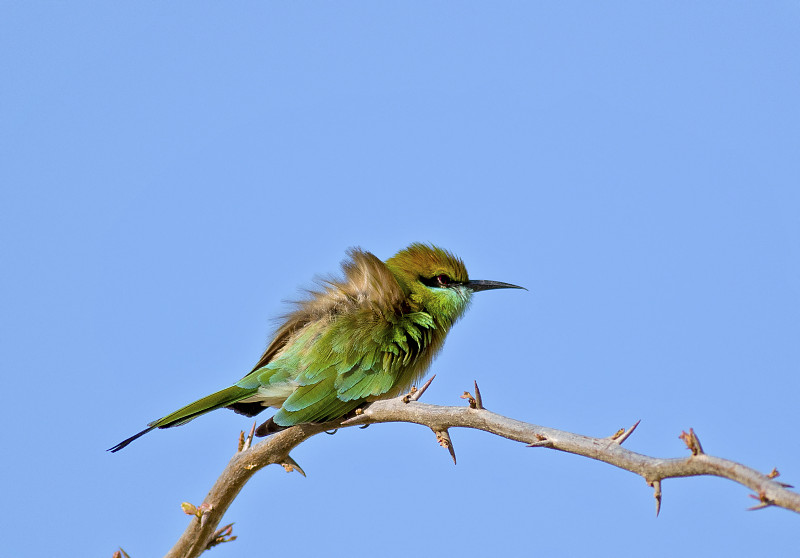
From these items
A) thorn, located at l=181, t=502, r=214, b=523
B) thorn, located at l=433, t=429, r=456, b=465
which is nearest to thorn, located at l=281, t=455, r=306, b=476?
thorn, located at l=181, t=502, r=214, b=523

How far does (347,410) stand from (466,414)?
1.05m

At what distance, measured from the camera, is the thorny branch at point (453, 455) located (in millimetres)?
1624

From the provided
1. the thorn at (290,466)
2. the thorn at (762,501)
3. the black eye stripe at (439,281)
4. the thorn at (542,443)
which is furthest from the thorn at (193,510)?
the thorn at (762,501)

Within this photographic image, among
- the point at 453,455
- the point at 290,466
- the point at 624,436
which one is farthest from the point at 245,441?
the point at 624,436

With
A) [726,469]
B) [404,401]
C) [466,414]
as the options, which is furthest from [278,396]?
[726,469]

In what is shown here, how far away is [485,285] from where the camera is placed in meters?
4.00

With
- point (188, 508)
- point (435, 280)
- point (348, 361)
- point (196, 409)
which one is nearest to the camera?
point (188, 508)

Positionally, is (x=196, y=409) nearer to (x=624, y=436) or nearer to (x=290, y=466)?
(x=290, y=466)

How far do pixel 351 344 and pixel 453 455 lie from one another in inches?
38.9

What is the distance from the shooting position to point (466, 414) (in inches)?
89.6

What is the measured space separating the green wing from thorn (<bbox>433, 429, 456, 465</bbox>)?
0.81 m

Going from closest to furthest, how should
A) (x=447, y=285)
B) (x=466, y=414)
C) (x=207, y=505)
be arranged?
(x=466, y=414)
(x=207, y=505)
(x=447, y=285)

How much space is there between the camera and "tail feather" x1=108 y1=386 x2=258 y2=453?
120 inches

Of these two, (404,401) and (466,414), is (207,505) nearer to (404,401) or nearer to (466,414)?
(404,401)
